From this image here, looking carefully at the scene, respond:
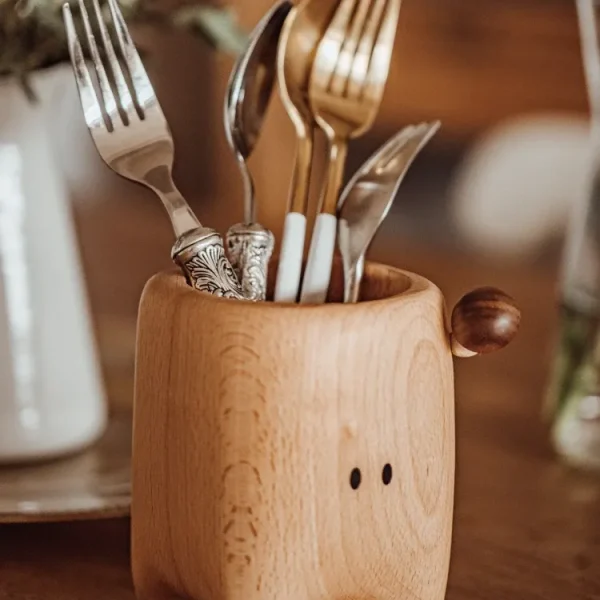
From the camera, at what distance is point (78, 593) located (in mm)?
413

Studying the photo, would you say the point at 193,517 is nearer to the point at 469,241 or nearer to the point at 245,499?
the point at 245,499

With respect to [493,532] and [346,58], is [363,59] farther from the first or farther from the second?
[493,532]

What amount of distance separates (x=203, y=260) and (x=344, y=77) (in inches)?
4.0

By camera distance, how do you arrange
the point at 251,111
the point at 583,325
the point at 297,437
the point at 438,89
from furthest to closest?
the point at 438,89 < the point at 583,325 < the point at 251,111 < the point at 297,437

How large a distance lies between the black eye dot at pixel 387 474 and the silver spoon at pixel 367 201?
0.27ft

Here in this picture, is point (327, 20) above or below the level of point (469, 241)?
above

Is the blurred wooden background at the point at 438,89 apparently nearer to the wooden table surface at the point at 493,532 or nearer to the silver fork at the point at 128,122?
the wooden table surface at the point at 493,532

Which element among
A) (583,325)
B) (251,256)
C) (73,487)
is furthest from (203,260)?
(583,325)

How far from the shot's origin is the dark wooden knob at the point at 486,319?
0.35 metres

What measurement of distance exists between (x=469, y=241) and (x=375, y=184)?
783 millimetres

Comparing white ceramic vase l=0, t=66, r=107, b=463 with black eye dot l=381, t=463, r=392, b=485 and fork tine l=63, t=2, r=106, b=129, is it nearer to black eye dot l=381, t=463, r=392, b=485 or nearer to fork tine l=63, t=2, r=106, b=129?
fork tine l=63, t=2, r=106, b=129

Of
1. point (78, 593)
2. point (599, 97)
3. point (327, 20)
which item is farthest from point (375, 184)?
point (599, 97)

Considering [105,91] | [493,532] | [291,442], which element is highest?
[105,91]

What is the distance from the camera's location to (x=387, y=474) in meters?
0.34
